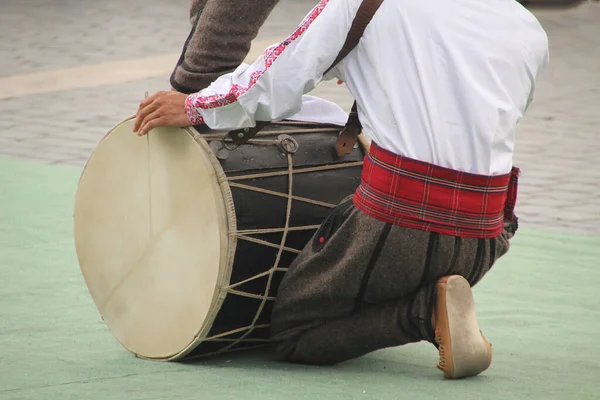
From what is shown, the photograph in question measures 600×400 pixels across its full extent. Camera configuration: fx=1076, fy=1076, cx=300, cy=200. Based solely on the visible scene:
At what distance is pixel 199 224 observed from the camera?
2.75 meters

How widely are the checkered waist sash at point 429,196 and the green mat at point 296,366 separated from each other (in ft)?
1.35

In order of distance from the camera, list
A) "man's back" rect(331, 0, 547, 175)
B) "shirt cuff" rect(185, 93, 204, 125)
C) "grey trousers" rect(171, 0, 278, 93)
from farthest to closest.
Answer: "grey trousers" rect(171, 0, 278, 93)
"shirt cuff" rect(185, 93, 204, 125)
"man's back" rect(331, 0, 547, 175)

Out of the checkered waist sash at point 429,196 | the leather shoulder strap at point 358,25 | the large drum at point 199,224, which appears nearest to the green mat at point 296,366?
the large drum at point 199,224

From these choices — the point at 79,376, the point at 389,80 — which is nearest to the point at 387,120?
the point at 389,80

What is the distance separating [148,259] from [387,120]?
77 centimetres

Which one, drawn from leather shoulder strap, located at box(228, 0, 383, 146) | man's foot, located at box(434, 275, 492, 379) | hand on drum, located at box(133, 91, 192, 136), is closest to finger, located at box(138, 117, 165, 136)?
hand on drum, located at box(133, 91, 192, 136)

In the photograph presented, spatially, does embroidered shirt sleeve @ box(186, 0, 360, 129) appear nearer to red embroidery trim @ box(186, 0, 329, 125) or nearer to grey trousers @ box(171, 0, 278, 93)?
red embroidery trim @ box(186, 0, 329, 125)

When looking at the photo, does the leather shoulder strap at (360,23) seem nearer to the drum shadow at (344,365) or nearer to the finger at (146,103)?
the finger at (146,103)

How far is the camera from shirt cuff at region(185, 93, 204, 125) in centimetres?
272

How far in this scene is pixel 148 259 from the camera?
291 centimetres

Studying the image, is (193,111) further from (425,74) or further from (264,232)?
(425,74)

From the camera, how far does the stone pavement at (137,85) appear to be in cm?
554

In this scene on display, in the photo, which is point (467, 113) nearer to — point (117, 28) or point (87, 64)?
point (87, 64)

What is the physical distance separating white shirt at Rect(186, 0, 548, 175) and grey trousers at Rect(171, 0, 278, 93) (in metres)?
0.35
